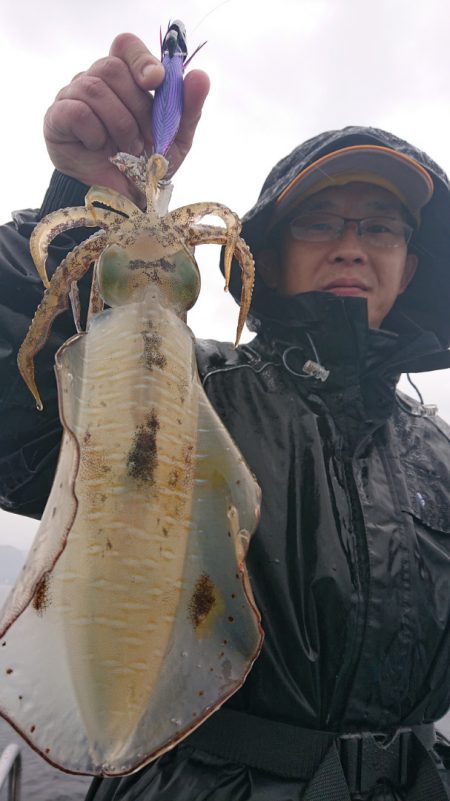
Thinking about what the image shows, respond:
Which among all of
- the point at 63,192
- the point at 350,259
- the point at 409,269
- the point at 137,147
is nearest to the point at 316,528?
the point at 350,259

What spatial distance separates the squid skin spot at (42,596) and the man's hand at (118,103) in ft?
5.45

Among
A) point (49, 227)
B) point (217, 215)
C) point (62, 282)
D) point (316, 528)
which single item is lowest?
point (316, 528)

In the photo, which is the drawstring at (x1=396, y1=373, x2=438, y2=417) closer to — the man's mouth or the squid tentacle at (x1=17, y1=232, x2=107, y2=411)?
the man's mouth

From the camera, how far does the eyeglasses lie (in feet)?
10.5

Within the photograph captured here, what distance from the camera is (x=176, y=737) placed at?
45.7 inches

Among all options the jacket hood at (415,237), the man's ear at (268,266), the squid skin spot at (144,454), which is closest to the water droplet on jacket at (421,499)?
the jacket hood at (415,237)

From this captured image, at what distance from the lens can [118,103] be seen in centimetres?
202

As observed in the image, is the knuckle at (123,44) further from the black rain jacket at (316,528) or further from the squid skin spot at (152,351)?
the squid skin spot at (152,351)

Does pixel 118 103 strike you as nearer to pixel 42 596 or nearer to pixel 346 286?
pixel 346 286

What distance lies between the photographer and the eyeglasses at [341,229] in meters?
3.20

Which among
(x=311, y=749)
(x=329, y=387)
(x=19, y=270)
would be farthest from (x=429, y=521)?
(x=19, y=270)

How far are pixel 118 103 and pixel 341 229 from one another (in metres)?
1.61

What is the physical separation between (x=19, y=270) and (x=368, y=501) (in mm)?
1944

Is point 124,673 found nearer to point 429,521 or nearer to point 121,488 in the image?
point 121,488
